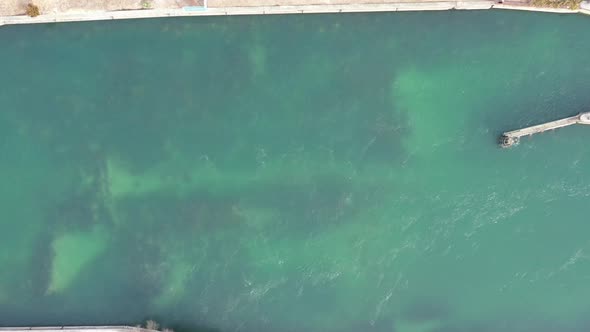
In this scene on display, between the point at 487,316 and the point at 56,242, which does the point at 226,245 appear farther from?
the point at 487,316

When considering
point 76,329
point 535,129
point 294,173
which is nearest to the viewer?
point 76,329

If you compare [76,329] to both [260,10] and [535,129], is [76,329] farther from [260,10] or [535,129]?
[535,129]

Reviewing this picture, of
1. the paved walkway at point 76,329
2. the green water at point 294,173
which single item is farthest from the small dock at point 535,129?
the paved walkway at point 76,329

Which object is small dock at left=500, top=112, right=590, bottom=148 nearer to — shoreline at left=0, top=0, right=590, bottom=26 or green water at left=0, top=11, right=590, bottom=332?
green water at left=0, top=11, right=590, bottom=332

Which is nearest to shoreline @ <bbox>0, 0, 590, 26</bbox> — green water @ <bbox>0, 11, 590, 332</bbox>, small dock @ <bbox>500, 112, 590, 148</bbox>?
green water @ <bbox>0, 11, 590, 332</bbox>

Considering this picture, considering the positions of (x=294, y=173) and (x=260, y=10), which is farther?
(x=294, y=173)

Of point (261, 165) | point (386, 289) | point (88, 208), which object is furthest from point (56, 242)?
point (386, 289)

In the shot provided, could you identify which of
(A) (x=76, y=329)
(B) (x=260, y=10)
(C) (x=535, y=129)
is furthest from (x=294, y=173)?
(A) (x=76, y=329)
